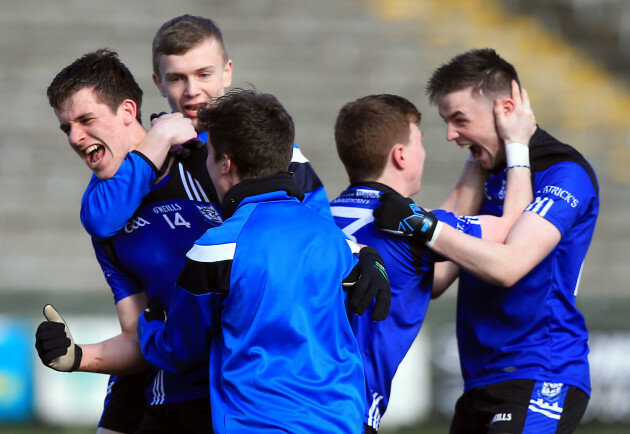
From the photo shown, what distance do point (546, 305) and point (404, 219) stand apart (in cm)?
76

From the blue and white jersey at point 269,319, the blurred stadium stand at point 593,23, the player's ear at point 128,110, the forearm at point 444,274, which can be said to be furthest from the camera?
the blurred stadium stand at point 593,23

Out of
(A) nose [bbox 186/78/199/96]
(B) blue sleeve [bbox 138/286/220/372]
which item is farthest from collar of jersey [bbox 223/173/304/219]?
(A) nose [bbox 186/78/199/96]

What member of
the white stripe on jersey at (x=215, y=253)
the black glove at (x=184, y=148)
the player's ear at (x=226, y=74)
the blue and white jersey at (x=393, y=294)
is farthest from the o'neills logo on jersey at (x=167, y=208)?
the player's ear at (x=226, y=74)

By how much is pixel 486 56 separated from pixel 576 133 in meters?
7.58

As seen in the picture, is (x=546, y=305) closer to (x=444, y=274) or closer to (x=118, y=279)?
(x=444, y=274)

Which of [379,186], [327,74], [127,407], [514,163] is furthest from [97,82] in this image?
[327,74]

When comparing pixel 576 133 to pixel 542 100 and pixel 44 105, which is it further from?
pixel 44 105

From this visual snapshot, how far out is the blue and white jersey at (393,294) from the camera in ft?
11.3

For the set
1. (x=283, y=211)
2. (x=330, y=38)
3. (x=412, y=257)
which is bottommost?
(x=412, y=257)

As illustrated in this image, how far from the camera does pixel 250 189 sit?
2.82m

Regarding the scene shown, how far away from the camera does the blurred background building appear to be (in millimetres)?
9594

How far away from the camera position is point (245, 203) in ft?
9.23

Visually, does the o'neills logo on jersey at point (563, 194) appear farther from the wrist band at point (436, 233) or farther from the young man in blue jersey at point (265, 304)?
the young man in blue jersey at point (265, 304)

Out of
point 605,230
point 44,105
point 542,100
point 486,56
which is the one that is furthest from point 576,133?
point 486,56
